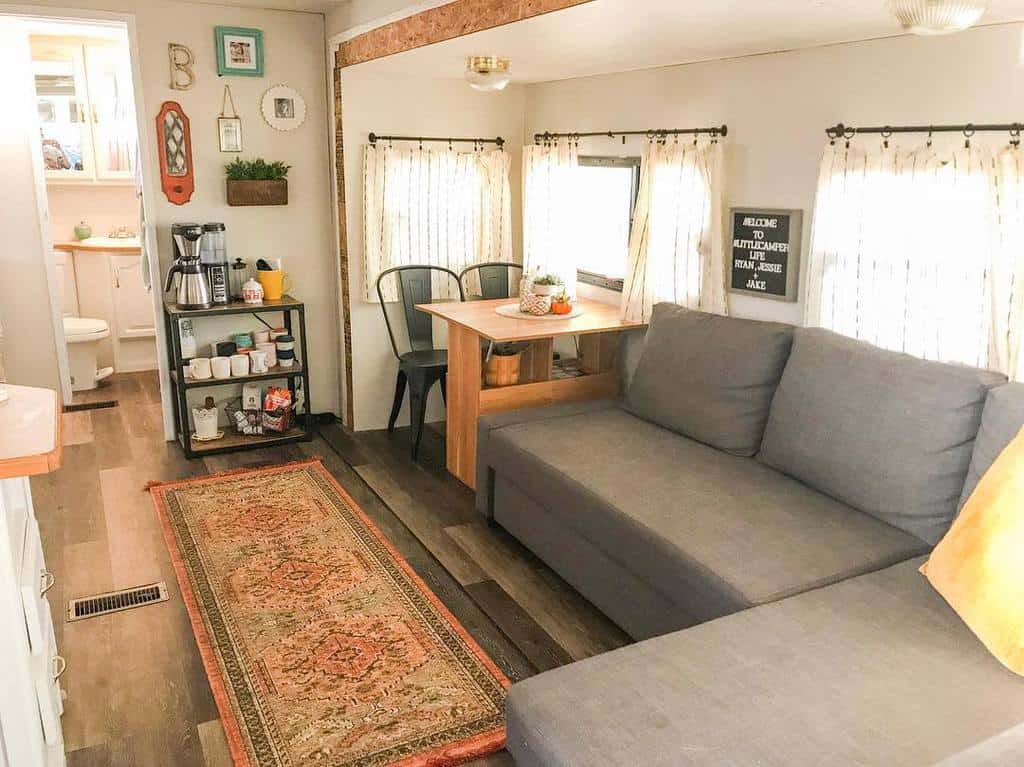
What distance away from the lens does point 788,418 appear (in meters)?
2.94

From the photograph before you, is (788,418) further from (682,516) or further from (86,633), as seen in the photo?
(86,633)

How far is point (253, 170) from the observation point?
4.44 m

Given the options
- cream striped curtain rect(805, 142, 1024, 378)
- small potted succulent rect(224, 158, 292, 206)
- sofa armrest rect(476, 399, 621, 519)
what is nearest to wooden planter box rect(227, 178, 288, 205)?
small potted succulent rect(224, 158, 292, 206)

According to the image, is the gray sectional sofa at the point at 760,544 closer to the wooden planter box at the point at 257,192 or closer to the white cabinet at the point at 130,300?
the wooden planter box at the point at 257,192

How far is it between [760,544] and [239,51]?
11.8 feet

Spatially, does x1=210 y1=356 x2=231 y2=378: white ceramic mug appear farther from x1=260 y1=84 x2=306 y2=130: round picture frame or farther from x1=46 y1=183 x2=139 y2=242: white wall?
x1=46 y1=183 x2=139 y2=242: white wall

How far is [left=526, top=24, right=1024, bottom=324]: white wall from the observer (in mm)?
2555

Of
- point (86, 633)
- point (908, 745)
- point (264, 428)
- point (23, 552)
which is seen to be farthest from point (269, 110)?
point (908, 745)

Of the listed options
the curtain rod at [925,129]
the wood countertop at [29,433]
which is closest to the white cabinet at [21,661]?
the wood countertop at [29,433]

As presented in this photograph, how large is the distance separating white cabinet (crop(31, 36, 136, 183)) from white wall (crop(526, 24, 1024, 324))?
3.49 metres

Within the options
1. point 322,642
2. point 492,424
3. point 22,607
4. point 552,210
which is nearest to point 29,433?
point 22,607

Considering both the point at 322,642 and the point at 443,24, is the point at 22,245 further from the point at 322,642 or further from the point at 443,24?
the point at 322,642

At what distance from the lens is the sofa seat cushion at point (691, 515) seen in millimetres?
2340

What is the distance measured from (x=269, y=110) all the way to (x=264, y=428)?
1718mm
